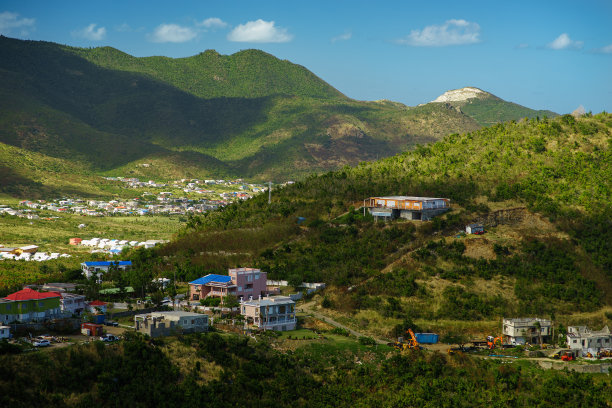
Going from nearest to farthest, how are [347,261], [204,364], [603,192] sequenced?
1. [204,364]
2. [347,261]
3. [603,192]

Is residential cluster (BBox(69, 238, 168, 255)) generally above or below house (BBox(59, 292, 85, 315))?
below

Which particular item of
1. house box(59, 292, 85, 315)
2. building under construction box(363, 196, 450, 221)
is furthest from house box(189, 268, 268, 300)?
building under construction box(363, 196, 450, 221)

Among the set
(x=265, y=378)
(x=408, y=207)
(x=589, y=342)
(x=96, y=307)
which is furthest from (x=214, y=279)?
(x=589, y=342)

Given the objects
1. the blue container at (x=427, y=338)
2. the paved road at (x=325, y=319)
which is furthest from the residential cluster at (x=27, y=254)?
the blue container at (x=427, y=338)

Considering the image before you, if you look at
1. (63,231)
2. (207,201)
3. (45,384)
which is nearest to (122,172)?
(207,201)

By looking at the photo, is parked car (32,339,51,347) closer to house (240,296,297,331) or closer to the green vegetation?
the green vegetation

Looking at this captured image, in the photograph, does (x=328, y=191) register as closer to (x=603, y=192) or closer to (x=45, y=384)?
(x=603, y=192)
